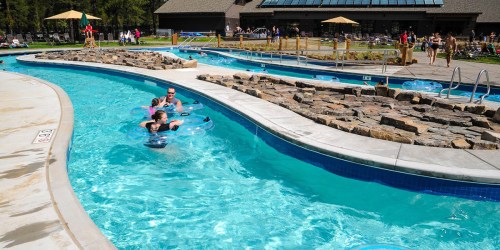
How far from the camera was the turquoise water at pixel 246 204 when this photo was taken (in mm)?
4773

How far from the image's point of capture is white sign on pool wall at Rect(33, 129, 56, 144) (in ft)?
20.5

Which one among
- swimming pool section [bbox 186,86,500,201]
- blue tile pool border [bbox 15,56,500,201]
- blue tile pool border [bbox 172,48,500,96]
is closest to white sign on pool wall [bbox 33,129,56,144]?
blue tile pool border [bbox 15,56,500,201]

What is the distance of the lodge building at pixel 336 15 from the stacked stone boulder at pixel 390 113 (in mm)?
29728

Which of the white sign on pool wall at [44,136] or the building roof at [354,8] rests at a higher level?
the building roof at [354,8]

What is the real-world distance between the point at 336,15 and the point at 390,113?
109 ft

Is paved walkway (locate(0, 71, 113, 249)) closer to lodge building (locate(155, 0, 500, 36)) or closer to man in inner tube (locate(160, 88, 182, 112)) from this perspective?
man in inner tube (locate(160, 88, 182, 112))

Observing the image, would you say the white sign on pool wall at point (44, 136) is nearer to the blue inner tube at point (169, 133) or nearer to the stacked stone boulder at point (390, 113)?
the blue inner tube at point (169, 133)

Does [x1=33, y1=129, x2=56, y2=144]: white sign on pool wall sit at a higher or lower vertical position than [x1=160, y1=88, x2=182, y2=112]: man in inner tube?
lower

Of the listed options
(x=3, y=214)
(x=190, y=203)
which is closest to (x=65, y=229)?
(x=3, y=214)

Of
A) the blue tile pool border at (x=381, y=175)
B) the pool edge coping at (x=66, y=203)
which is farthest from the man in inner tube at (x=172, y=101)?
the pool edge coping at (x=66, y=203)

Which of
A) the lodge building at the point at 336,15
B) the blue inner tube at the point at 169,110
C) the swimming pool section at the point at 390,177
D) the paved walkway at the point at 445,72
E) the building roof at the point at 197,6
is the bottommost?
the swimming pool section at the point at 390,177

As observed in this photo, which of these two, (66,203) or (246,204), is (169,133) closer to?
(246,204)

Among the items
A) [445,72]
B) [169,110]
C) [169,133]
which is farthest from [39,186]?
[445,72]

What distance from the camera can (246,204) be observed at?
566cm
